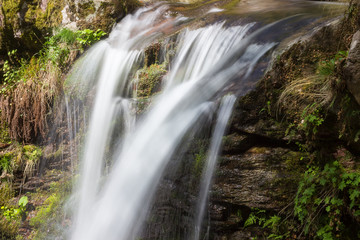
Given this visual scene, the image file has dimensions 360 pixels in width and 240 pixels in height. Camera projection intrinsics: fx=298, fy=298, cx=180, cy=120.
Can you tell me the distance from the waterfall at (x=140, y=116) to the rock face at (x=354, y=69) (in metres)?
1.20

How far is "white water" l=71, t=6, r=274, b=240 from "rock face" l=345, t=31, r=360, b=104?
1.36 m

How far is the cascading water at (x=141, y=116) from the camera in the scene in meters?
3.55

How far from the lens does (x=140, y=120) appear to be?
4.12 meters

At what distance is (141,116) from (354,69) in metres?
2.61

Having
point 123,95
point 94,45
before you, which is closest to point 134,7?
point 94,45

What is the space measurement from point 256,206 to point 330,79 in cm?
141

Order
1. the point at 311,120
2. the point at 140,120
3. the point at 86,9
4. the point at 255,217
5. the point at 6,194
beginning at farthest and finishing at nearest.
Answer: the point at 86,9
the point at 6,194
the point at 140,120
the point at 255,217
the point at 311,120

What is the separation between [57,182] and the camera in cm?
491

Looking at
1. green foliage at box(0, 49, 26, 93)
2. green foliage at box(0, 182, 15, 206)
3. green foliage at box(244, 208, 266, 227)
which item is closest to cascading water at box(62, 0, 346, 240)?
green foliage at box(244, 208, 266, 227)

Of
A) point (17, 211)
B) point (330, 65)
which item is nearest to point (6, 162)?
point (17, 211)

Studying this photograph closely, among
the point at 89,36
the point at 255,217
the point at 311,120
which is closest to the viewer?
the point at 311,120

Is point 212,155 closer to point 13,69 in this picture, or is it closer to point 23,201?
point 23,201

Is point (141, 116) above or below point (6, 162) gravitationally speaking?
above

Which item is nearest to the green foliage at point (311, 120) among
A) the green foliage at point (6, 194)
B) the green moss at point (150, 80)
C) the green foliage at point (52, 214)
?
the green moss at point (150, 80)
